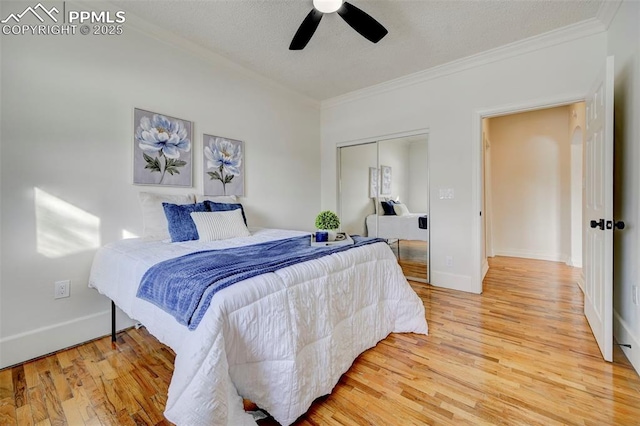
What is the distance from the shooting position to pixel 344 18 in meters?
2.00

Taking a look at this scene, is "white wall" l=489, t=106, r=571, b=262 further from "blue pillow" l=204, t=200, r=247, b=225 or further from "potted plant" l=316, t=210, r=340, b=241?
"blue pillow" l=204, t=200, r=247, b=225

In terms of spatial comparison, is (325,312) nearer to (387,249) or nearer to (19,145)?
(387,249)

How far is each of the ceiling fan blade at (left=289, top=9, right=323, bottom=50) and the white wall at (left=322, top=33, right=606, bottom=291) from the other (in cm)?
189

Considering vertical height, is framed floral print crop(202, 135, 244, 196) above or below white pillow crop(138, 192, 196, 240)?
above

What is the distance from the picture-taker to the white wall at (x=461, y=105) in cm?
263

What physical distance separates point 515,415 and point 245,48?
3.59 metres

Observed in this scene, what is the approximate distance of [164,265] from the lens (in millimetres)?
1448

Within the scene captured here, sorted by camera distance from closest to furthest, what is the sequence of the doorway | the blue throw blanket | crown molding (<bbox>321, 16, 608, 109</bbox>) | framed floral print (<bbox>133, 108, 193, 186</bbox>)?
the blue throw blanket
framed floral print (<bbox>133, 108, 193, 186</bbox>)
crown molding (<bbox>321, 16, 608, 109</bbox>)
the doorway

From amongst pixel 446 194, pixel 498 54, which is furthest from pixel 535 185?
pixel 498 54

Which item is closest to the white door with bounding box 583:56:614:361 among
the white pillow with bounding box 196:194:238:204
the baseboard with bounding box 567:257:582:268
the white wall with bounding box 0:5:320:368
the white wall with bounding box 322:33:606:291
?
the white wall with bounding box 322:33:606:291

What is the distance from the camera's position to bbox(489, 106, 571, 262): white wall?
450 cm

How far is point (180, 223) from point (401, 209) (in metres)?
2.74

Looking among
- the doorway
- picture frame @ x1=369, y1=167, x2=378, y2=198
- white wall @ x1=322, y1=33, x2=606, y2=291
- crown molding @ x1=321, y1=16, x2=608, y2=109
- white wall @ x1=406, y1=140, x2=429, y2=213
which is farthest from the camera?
the doorway

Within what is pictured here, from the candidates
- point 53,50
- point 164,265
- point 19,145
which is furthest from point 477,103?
point 19,145
